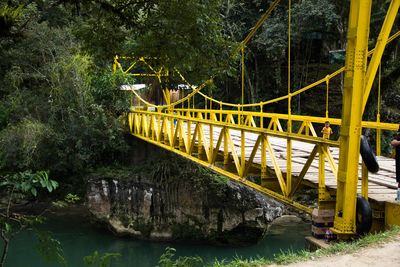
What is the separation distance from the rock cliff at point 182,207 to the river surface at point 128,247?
285mm

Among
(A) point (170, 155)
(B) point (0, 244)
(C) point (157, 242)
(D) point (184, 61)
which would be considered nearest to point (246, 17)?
(A) point (170, 155)

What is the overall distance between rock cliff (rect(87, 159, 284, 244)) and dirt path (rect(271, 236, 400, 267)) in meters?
7.83

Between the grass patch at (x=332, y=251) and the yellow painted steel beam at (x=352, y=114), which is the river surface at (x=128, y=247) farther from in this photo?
the grass patch at (x=332, y=251)

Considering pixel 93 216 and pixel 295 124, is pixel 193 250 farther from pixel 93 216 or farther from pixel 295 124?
pixel 295 124

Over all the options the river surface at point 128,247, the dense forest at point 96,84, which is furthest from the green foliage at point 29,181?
the river surface at point 128,247

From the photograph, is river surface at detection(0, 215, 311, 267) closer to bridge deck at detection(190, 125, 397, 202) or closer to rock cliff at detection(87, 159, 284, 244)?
rock cliff at detection(87, 159, 284, 244)

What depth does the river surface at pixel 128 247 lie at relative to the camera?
9.40 metres

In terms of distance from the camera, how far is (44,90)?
11.4 m

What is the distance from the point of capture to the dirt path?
2.62 metres

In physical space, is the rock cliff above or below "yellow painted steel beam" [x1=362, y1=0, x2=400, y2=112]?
below

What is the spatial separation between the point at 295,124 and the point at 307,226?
3294 millimetres

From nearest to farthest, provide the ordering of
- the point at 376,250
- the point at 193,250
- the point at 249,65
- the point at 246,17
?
the point at 376,250 → the point at 193,250 → the point at 246,17 → the point at 249,65

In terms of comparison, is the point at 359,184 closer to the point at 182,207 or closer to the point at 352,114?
the point at 352,114

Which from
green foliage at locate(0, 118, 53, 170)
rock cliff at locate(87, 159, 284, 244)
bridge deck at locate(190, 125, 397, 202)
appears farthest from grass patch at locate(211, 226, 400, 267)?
green foliage at locate(0, 118, 53, 170)
